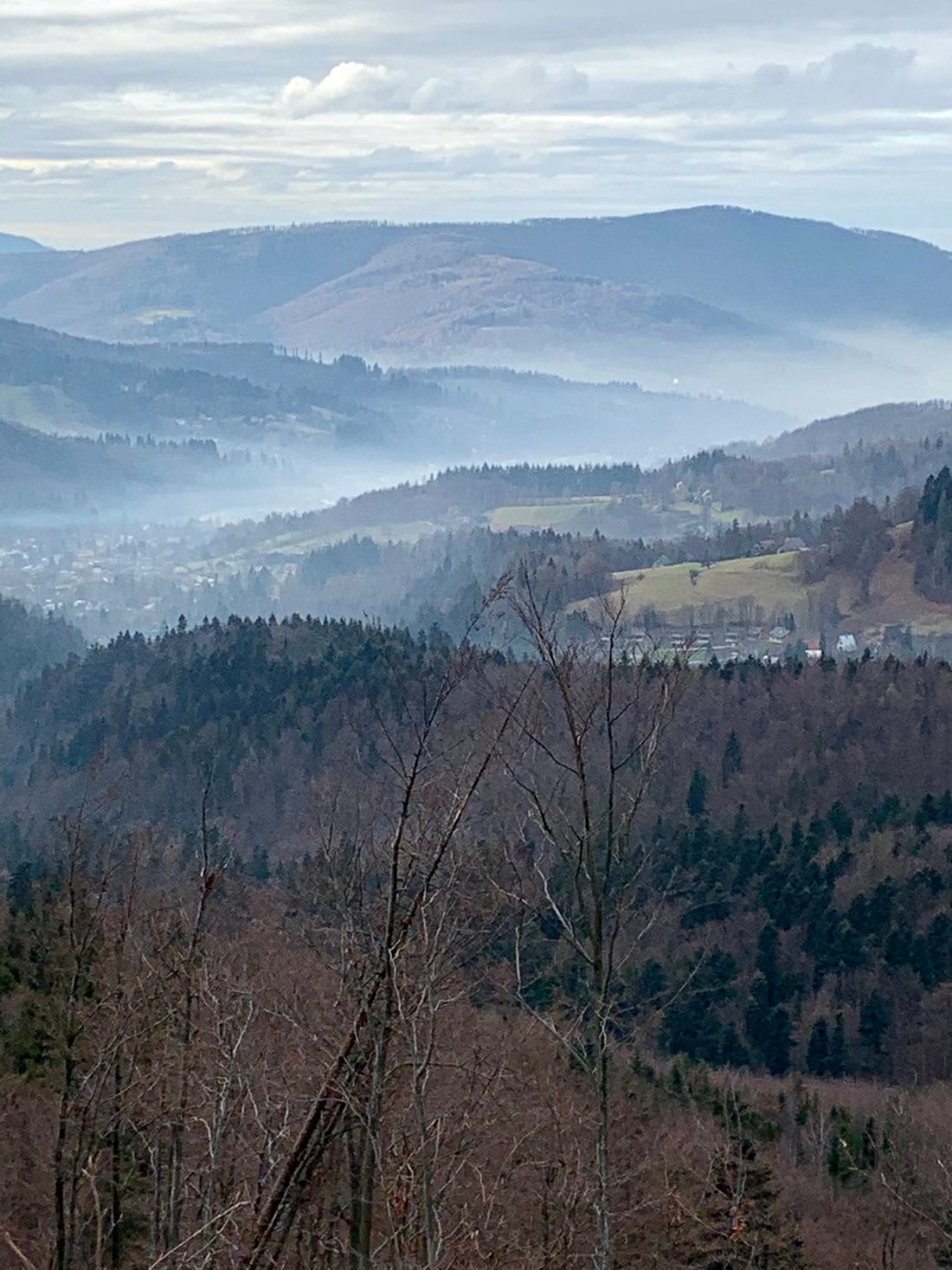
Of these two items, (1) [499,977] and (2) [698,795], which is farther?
(2) [698,795]

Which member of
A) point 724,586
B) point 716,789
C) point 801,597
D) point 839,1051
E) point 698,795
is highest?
point 724,586

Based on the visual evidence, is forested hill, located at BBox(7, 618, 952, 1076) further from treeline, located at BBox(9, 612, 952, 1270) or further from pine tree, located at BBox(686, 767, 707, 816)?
treeline, located at BBox(9, 612, 952, 1270)

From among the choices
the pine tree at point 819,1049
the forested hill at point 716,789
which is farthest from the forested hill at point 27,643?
the pine tree at point 819,1049

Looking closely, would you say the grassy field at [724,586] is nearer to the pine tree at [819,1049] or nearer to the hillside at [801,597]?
the hillside at [801,597]

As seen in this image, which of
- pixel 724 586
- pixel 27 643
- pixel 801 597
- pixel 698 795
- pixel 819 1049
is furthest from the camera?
pixel 27 643

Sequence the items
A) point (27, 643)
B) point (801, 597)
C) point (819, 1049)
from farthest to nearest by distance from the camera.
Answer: point (27, 643) → point (801, 597) → point (819, 1049)

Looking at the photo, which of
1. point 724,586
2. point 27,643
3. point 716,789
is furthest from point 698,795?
point 27,643

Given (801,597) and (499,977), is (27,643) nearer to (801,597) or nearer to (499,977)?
(801,597)

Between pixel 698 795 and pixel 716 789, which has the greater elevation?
pixel 698 795
